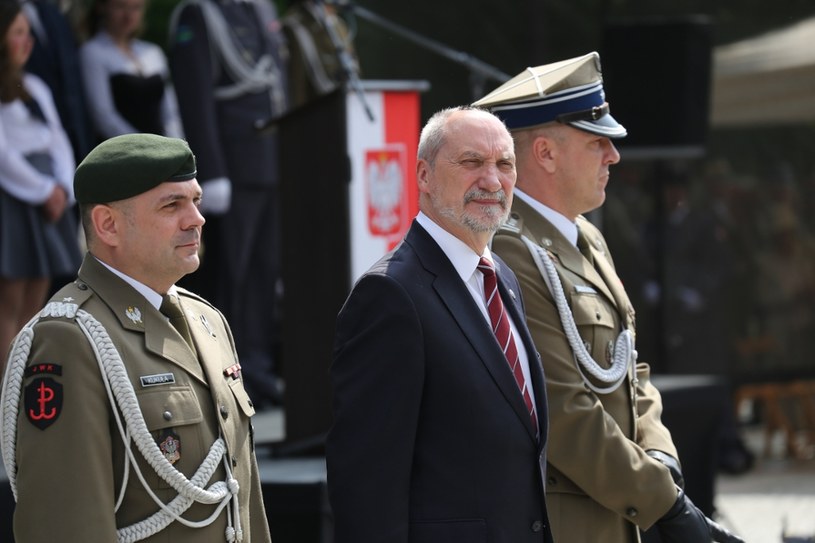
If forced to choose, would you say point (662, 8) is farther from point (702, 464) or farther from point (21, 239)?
point (21, 239)

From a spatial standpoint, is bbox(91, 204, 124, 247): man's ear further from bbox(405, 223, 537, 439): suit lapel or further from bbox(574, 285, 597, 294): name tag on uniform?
bbox(574, 285, 597, 294): name tag on uniform

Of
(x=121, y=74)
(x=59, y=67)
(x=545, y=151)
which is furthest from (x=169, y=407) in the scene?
(x=121, y=74)

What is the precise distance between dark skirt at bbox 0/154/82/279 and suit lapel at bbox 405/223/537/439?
3348 mm

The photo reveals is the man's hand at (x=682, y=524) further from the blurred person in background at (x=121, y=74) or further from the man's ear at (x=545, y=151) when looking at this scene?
the blurred person in background at (x=121, y=74)

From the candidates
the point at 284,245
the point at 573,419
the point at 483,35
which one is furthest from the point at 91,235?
the point at 483,35

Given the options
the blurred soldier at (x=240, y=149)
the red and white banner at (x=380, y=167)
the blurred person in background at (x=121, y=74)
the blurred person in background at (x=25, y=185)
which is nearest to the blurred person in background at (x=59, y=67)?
the blurred person in background at (x=121, y=74)

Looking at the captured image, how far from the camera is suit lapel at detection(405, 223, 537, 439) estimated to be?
3273 mm

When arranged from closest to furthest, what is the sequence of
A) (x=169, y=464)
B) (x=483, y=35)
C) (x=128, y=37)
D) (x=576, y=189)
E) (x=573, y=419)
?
1. (x=169, y=464)
2. (x=573, y=419)
3. (x=576, y=189)
4. (x=128, y=37)
5. (x=483, y=35)

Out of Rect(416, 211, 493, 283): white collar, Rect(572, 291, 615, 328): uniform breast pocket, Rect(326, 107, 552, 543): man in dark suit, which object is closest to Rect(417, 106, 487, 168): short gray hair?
Rect(326, 107, 552, 543): man in dark suit

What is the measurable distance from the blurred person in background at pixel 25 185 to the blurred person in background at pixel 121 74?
55 cm

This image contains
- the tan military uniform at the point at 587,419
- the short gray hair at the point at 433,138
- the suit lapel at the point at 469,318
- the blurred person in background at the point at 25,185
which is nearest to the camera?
the suit lapel at the point at 469,318

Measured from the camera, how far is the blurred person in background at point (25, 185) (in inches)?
246

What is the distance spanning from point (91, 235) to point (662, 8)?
789 cm

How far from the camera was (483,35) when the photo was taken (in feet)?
31.0
